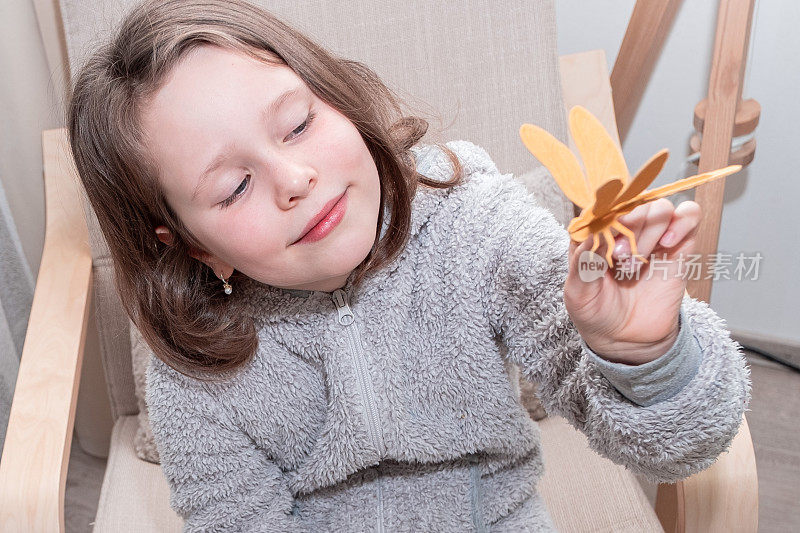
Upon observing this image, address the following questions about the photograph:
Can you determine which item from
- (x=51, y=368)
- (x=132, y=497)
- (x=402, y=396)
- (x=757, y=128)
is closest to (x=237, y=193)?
(x=402, y=396)

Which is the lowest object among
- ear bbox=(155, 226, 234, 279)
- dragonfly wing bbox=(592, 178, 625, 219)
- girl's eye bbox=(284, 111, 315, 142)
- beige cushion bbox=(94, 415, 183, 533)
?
beige cushion bbox=(94, 415, 183, 533)

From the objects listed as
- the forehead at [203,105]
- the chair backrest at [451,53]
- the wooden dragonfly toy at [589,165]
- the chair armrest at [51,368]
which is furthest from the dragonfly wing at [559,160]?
the chair armrest at [51,368]

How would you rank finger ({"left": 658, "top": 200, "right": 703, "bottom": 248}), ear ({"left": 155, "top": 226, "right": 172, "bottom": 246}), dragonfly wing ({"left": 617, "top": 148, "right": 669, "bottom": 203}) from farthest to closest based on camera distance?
ear ({"left": 155, "top": 226, "right": 172, "bottom": 246}) → finger ({"left": 658, "top": 200, "right": 703, "bottom": 248}) → dragonfly wing ({"left": 617, "top": 148, "right": 669, "bottom": 203})

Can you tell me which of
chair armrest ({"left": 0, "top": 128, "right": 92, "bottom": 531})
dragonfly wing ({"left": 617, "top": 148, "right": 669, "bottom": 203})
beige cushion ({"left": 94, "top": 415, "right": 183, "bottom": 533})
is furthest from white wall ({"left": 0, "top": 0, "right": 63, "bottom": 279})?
dragonfly wing ({"left": 617, "top": 148, "right": 669, "bottom": 203})

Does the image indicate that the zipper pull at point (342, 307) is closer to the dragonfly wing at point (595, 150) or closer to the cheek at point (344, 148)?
the cheek at point (344, 148)

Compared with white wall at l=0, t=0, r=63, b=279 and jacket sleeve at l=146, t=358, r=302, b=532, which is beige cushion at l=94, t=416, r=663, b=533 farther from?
white wall at l=0, t=0, r=63, b=279

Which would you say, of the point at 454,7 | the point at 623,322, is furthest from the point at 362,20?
the point at 623,322

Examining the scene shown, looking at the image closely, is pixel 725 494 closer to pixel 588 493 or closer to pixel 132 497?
pixel 588 493

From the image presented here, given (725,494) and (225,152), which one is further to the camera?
(725,494)
